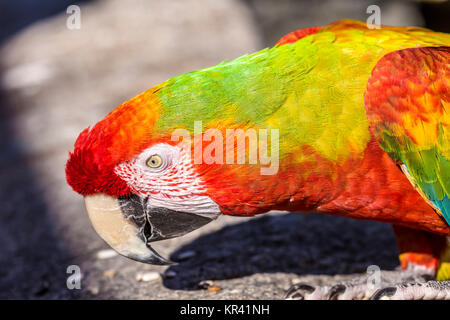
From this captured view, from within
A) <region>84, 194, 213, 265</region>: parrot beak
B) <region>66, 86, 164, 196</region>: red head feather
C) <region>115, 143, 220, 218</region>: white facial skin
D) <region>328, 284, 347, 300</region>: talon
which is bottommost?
<region>328, 284, 347, 300</region>: talon

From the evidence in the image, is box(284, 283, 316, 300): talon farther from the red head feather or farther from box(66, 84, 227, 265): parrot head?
the red head feather

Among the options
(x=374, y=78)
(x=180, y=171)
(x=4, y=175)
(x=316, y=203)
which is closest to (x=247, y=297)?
(x=316, y=203)

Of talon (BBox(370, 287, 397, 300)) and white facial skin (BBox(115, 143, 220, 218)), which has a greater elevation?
white facial skin (BBox(115, 143, 220, 218))

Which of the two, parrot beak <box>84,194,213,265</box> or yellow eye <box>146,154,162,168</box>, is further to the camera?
parrot beak <box>84,194,213,265</box>

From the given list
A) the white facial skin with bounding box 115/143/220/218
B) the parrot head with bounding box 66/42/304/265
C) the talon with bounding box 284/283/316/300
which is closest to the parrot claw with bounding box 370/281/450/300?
the talon with bounding box 284/283/316/300

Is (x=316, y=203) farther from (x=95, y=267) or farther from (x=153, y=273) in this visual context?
(x=95, y=267)

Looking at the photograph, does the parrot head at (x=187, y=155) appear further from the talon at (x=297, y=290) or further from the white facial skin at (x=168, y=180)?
the talon at (x=297, y=290)

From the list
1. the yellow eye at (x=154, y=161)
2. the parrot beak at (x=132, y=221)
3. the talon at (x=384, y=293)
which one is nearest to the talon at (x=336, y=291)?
the talon at (x=384, y=293)

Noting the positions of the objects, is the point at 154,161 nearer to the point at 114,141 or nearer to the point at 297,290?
the point at 114,141
